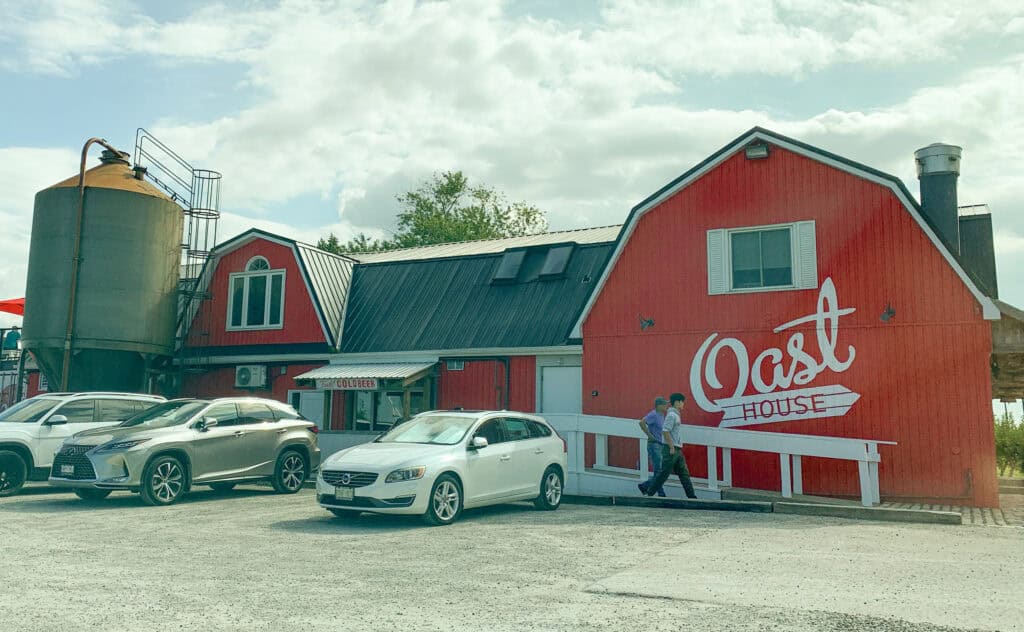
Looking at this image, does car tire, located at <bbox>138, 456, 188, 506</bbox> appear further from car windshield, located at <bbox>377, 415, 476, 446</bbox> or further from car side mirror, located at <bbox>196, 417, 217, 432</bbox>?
car windshield, located at <bbox>377, 415, 476, 446</bbox>

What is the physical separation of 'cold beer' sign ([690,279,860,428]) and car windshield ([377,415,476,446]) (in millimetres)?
6274

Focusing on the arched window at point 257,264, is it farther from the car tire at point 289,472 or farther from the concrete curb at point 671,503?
the concrete curb at point 671,503

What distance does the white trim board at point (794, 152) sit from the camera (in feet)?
48.3

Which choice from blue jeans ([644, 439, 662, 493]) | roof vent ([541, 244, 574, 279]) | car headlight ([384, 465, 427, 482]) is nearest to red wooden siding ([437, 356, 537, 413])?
roof vent ([541, 244, 574, 279])

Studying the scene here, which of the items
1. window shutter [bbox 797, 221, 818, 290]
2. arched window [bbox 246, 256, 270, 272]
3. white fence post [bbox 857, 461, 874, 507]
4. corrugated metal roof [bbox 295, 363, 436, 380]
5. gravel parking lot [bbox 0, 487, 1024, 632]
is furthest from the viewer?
arched window [bbox 246, 256, 270, 272]

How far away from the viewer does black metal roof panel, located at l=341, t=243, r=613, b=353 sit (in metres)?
19.8

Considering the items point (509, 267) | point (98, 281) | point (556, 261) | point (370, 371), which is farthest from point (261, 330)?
point (556, 261)

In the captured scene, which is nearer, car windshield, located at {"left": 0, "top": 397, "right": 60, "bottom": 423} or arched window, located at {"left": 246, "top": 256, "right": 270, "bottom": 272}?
car windshield, located at {"left": 0, "top": 397, "right": 60, "bottom": 423}

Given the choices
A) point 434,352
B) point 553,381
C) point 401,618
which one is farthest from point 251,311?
point 401,618

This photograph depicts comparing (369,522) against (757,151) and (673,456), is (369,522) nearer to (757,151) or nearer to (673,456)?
(673,456)

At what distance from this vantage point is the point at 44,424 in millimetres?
14859

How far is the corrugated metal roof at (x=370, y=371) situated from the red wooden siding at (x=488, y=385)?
755 mm

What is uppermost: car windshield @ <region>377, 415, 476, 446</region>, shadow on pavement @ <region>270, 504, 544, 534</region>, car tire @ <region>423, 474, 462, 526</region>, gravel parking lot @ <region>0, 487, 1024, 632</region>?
car windshield @ <region>377, 415, 476, 446</region>

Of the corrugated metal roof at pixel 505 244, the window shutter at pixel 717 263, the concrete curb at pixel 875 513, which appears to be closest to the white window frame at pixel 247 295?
the corrugated metal roof at pixel 505 244
